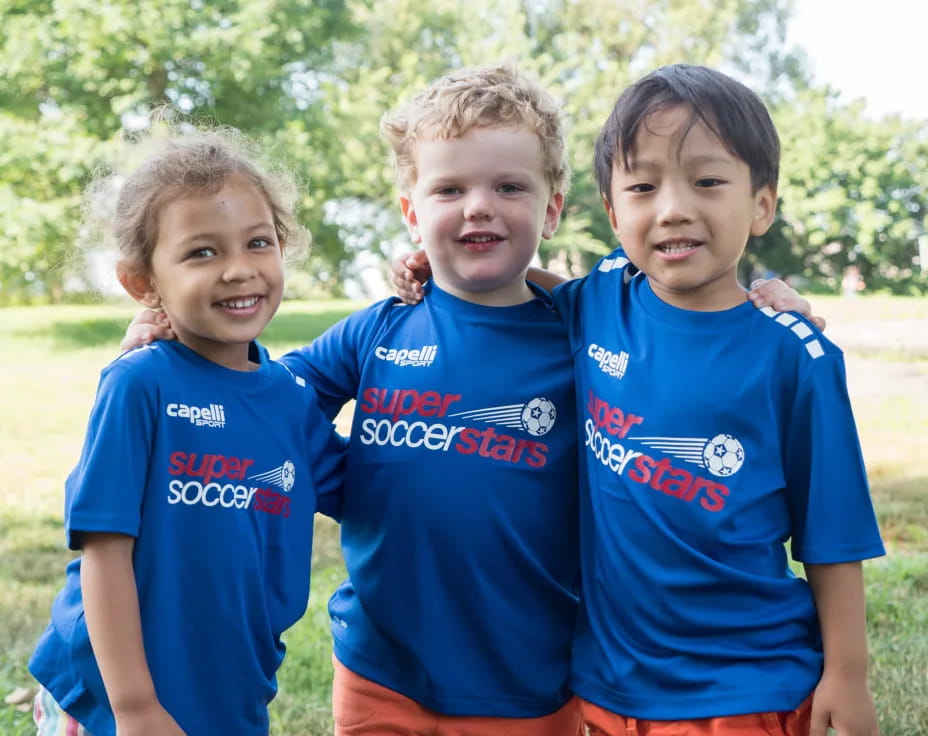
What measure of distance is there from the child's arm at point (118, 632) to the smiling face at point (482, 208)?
35.7 inches

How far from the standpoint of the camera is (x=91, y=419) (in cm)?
181

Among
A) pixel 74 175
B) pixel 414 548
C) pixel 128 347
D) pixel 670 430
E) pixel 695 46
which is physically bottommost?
pixel 414 548

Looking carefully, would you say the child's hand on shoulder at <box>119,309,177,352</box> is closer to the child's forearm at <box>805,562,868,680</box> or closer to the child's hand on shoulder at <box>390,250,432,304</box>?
the child's hand on shoulder at <box>390,250,432,304</box>

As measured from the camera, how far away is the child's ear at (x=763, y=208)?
6.66 ft

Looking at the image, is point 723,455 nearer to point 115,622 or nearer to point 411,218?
point 411,218

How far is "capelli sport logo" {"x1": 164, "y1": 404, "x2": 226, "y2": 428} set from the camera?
6.07 feet

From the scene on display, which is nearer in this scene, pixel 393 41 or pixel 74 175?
pixel 74 175

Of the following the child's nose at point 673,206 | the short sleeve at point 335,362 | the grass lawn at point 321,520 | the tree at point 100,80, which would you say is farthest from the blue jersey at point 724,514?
the tree at point 100,80

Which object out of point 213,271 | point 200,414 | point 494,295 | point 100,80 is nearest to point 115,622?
point 200,414

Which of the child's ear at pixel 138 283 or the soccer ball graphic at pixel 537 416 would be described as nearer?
the child's ear at pixel 138 283

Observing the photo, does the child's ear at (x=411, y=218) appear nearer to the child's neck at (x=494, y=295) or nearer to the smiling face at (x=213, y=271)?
the child's neck at (x=494, y=295)

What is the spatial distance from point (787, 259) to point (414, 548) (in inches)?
1043

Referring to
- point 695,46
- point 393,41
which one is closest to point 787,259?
point 695,46

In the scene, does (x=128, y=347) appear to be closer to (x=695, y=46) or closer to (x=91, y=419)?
(x=91, y=419)
